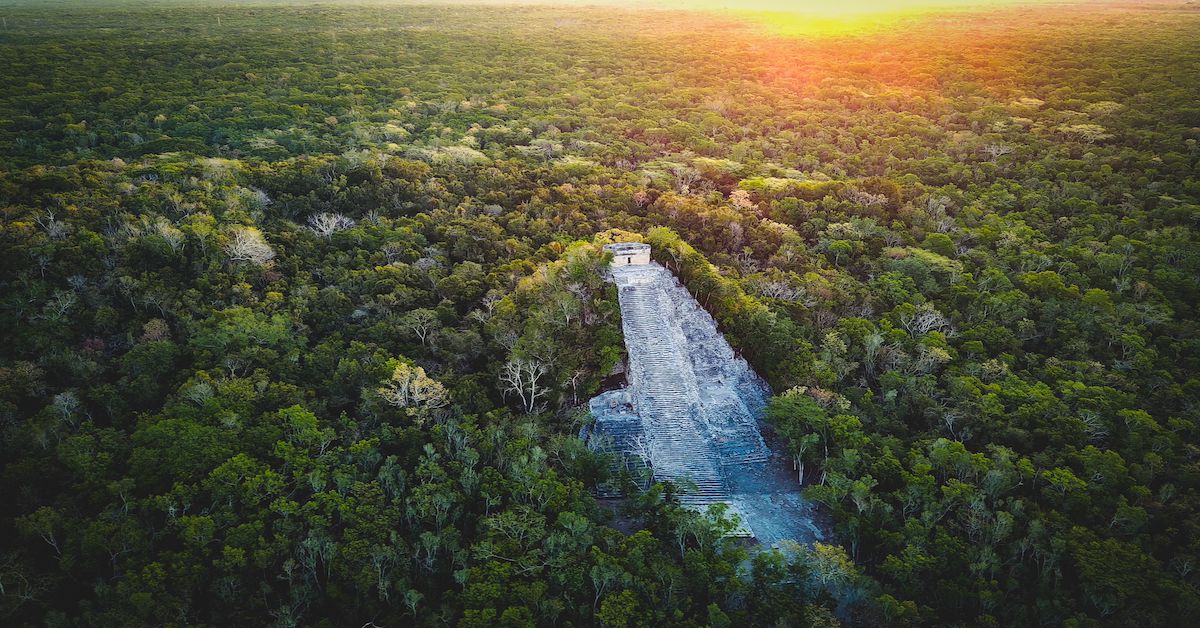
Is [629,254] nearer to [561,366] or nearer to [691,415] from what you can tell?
[561,366]

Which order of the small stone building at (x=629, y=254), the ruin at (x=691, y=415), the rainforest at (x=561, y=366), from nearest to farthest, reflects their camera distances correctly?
1. the rainforest at (x=561, y=366)
2. the ruin at (x=691, y=415)
3. the small stone building at (x=629, y=254)

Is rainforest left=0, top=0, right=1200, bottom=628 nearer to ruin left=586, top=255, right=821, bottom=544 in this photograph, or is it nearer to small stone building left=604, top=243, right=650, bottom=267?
ruin left=586, top=255, right=821, bottom=544

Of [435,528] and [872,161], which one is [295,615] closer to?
[435,528]

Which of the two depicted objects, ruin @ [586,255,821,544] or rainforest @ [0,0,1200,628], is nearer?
rainforest @ [0,0,1200,628]

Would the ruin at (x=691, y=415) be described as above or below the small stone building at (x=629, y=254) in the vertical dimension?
below

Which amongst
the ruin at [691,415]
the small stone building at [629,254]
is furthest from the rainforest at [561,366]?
the small stone building at [629,254]

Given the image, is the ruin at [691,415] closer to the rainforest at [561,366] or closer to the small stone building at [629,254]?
the small stone building at [629,254]

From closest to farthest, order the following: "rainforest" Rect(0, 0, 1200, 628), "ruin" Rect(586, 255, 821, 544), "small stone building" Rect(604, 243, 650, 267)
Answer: "rainforest" Rect(0, 0, 1200, 628) → "ruin" Rect(586, 255, 821, 544) → "small stone building" Rect(604, 243, 650, 267)

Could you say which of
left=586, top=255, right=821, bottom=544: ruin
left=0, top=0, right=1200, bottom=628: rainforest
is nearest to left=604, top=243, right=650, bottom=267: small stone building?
left=586, top=255, right=821, bottom=544: ruin
